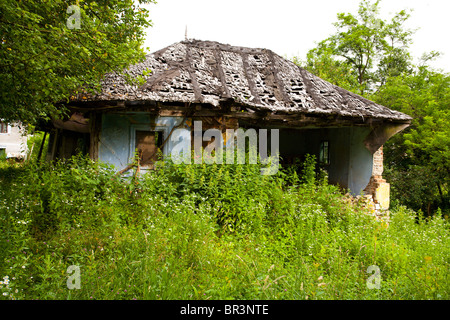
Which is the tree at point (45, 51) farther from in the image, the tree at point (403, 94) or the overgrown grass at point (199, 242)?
the tree at point (403, 94)

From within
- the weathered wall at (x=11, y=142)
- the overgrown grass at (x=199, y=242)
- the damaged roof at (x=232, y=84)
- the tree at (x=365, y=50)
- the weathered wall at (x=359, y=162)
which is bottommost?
the overgrown grass at (x=199, y=242)

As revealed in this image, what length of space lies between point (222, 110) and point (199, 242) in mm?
4501

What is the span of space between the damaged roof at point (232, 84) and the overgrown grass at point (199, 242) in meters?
2.19

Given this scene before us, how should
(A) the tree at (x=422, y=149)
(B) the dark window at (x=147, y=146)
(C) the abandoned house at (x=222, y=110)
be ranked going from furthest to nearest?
1. (A) the tree at (x=422, y=149)
2. (B) the dark window at (x=147, y=146)
3. (C) the abandoned house at (x=222, y=110)

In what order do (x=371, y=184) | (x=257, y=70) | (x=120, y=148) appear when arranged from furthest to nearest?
(x=257, y=70), (x=371, y=184), (x=120, y=148)

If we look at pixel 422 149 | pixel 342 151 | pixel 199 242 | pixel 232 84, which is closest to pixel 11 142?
pixel 232 84

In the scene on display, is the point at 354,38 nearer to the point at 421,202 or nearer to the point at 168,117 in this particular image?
the point at 421,202

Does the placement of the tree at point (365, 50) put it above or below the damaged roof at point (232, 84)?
above

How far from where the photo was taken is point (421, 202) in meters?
14.9

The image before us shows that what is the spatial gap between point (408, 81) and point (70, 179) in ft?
63.1

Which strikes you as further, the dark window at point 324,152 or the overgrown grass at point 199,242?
the dark window at point 324,152

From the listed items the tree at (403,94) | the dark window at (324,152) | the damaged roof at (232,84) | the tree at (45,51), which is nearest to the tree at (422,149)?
the tree at (403,94)

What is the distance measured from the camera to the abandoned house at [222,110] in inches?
305
